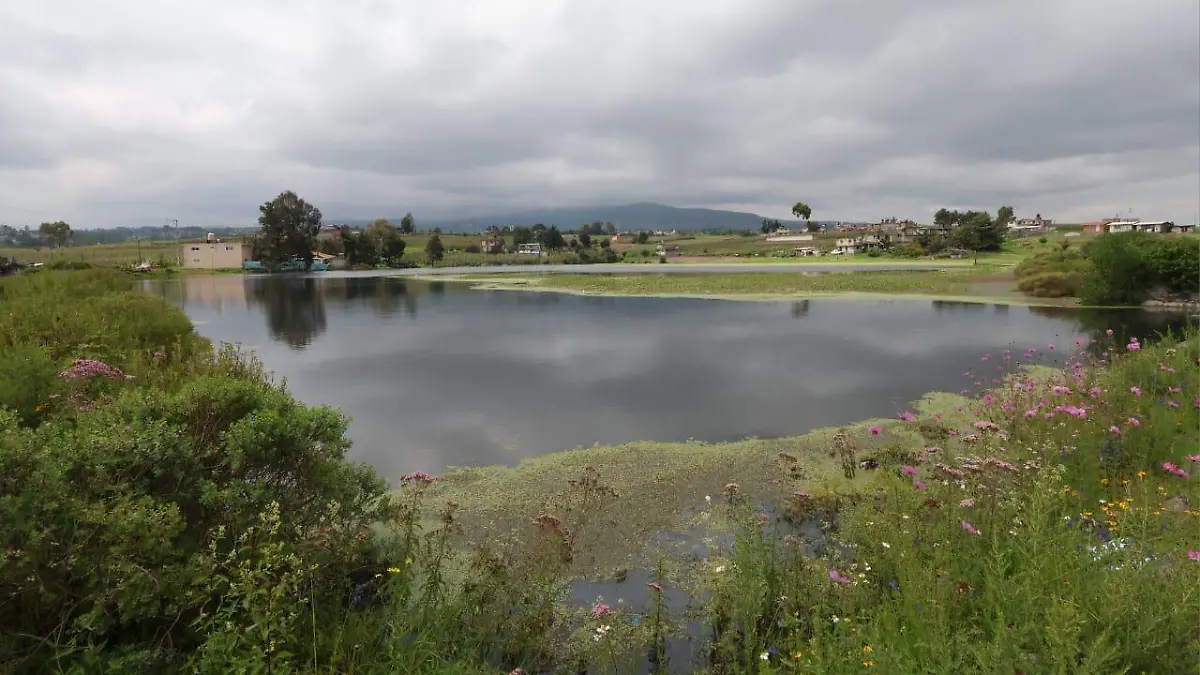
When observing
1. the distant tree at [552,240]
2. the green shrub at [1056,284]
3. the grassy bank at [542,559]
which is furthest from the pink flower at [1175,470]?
the distant tree at [552,240]

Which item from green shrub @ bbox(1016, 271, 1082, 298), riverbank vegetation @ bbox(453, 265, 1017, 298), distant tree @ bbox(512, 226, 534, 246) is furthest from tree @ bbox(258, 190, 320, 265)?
green shrub @ bbox(1016, 271, 1082, 298)

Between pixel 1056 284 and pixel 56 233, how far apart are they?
176m

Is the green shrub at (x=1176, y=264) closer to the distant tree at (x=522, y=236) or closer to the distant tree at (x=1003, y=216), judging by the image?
the distant tree at (x=1003, y=216)

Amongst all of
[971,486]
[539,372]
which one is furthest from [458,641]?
[539,372]

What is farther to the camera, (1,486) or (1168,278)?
(1168,278)

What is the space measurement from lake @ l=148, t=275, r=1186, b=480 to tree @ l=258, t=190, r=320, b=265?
227 ft

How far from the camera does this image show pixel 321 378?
16188mm

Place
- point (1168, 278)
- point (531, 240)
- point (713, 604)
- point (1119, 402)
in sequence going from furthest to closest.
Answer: point (531, 240) → point (1168, 278) → point (1119, 402) → point (713, 604)

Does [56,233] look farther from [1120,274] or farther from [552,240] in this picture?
[1120,274]

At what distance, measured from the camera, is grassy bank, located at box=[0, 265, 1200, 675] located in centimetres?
344

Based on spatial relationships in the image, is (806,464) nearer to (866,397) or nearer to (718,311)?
(866,397)

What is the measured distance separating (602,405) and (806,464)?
5.17 metres

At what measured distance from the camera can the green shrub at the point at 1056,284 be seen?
36875 millimetres

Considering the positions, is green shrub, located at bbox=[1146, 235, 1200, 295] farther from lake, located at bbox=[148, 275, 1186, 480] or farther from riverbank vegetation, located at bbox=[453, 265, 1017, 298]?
riverbank vegetation, located at bbox=[453, 265, 1017, 298]
